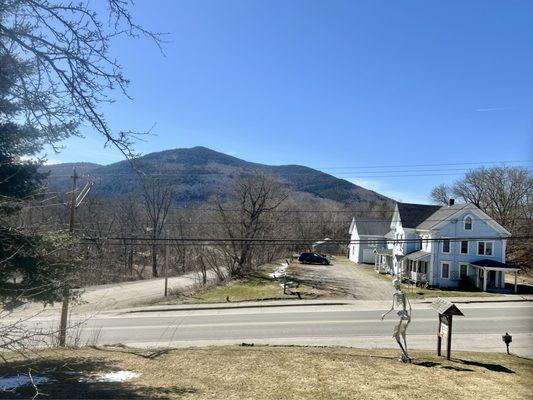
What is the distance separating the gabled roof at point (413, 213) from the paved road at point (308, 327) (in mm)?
18816

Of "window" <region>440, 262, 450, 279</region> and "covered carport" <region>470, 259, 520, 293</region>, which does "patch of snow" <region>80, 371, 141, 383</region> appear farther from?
"window" <region>440, 262, 450, 279</region>

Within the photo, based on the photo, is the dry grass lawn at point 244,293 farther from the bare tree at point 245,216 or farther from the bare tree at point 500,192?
the bare tree at point 500,192

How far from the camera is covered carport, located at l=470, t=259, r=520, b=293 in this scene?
3772 cm

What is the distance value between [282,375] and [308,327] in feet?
41.5

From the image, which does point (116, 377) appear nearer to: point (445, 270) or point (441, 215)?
point (445, 270)

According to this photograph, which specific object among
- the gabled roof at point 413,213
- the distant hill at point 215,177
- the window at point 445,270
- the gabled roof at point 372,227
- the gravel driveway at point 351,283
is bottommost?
the gravel driveway at point 351,283

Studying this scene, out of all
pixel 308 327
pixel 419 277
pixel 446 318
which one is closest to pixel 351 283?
pixel 419 277

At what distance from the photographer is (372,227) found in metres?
64.6

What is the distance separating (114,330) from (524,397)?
19162 mm

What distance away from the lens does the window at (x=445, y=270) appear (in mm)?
40125

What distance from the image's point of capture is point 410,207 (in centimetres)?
4975

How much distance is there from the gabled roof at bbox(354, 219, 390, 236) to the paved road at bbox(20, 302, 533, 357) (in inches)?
1348

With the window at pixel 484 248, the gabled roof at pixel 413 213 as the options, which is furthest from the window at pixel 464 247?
the gabled roof at pixel 413 213

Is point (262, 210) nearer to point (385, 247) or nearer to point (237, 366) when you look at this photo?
point (385, 247)
